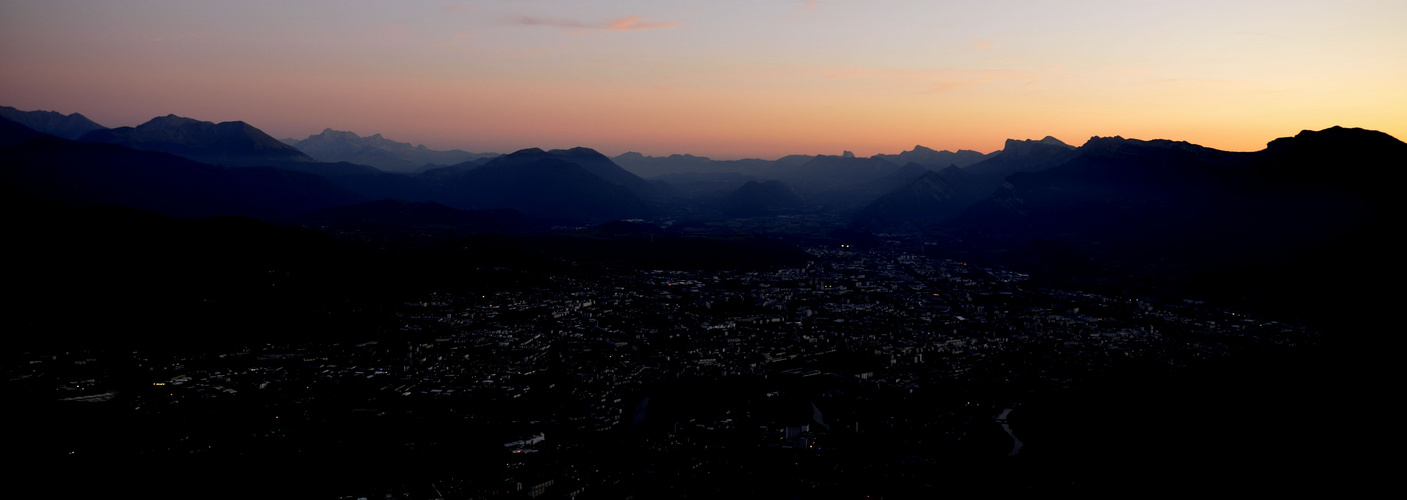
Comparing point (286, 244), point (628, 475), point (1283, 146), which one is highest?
point (1283, 146)

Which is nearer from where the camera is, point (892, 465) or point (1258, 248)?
point (892, 465)

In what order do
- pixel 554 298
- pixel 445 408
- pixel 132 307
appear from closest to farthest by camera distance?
pixel 445 408
pixel 132 307
pixel 554 298

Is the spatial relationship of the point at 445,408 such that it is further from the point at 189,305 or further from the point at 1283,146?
the point at 1283,146

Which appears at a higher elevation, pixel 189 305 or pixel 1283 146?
pixel 1283 146

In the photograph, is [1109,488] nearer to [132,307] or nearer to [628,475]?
[628,475]

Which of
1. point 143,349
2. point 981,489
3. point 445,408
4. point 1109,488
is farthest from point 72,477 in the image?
point 1109,488

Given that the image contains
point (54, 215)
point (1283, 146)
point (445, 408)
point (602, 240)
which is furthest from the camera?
point (602, 240)

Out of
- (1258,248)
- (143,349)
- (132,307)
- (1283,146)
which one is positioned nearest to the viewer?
(143,349)

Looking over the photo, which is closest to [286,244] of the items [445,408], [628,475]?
[445,408]

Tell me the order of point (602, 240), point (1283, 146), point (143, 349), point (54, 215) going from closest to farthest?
point (143, 349)
point (54, 215)
point (1283, 146)
point (602, 240)
